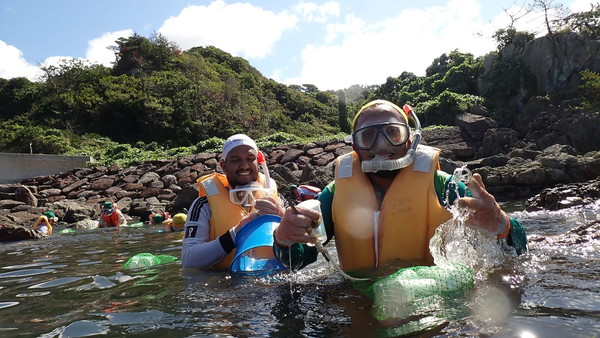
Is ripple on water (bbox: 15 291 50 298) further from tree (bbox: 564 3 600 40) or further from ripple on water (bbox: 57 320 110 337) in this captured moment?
tree (bbox: 564 3 600 40)

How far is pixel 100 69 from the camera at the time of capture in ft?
130

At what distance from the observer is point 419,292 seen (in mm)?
2516

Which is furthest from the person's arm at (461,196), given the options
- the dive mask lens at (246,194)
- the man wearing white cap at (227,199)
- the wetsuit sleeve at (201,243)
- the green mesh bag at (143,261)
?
the green mesh bag at (143,261)

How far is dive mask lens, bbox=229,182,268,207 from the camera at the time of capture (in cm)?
454

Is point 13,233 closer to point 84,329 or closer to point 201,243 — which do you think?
point 201,243

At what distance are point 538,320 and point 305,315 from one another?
1.21 metres

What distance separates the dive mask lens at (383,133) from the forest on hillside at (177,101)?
17.8 meters

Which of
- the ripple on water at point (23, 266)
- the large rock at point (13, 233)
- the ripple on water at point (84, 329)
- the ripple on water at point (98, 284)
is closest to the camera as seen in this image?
the ripple on water at point (84, 329)

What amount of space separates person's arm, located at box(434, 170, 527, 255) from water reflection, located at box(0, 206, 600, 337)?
0.76 feet

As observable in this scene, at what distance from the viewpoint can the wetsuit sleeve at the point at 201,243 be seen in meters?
4.25

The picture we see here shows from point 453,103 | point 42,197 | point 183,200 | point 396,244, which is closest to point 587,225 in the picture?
point 396,244

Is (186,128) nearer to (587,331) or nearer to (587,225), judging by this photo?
(587,225)

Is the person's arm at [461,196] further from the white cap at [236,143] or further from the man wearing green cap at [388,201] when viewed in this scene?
the white cap at [236,143]

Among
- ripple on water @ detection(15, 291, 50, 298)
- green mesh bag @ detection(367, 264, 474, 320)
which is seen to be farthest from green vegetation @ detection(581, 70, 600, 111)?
ripple on water @ detection(15, 291, 50, 298)
